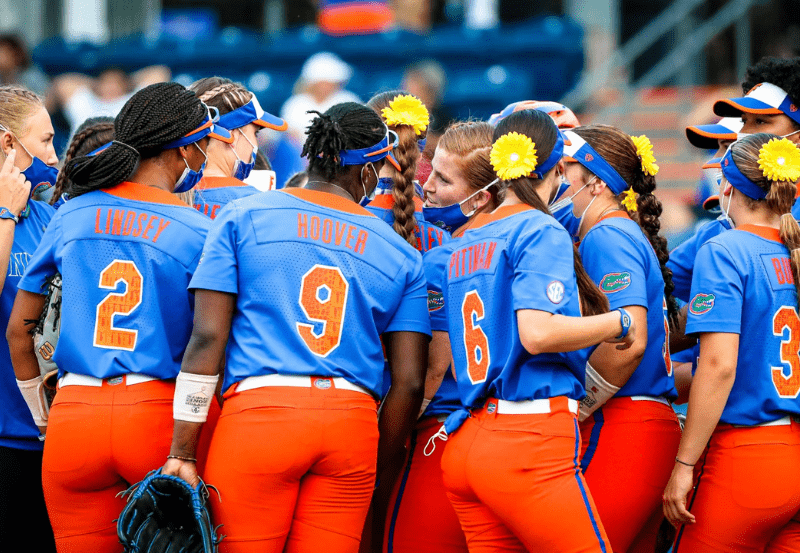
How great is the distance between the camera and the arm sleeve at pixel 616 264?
3.55m

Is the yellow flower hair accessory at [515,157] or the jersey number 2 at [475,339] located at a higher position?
the yellow flower hair accessory at [515,157]

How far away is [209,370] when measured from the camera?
3170 mm

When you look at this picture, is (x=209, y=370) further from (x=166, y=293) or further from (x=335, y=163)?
(x=335, y=163)

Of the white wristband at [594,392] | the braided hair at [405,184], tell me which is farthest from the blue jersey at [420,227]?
the white wristband at [594,392]

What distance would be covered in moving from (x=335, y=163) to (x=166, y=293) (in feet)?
2.49

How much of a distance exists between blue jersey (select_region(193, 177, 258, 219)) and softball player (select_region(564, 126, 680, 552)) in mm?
1483

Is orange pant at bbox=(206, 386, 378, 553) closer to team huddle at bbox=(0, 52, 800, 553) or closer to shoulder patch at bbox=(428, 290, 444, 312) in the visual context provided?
team huddle at bbox=(0, 52, 800, 553)

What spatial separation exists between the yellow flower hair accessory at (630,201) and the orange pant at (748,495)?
992 millimetres

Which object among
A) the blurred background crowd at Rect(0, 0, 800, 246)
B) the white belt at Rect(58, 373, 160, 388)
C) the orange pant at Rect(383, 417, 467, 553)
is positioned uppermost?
the blurred background crowd at Rect(0, 0, 800, 246)

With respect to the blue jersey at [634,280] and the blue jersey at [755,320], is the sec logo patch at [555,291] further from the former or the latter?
the blue jersey at [755,320]

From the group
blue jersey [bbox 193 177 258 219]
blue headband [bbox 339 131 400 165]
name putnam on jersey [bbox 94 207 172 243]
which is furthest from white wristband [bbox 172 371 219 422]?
blue jersey [bbox 193 177 258 219]

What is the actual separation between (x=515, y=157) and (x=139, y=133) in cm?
136

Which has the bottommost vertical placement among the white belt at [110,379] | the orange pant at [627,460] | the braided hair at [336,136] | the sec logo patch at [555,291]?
the orange pant at [627,460]

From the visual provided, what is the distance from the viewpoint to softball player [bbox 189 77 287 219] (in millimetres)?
4309
